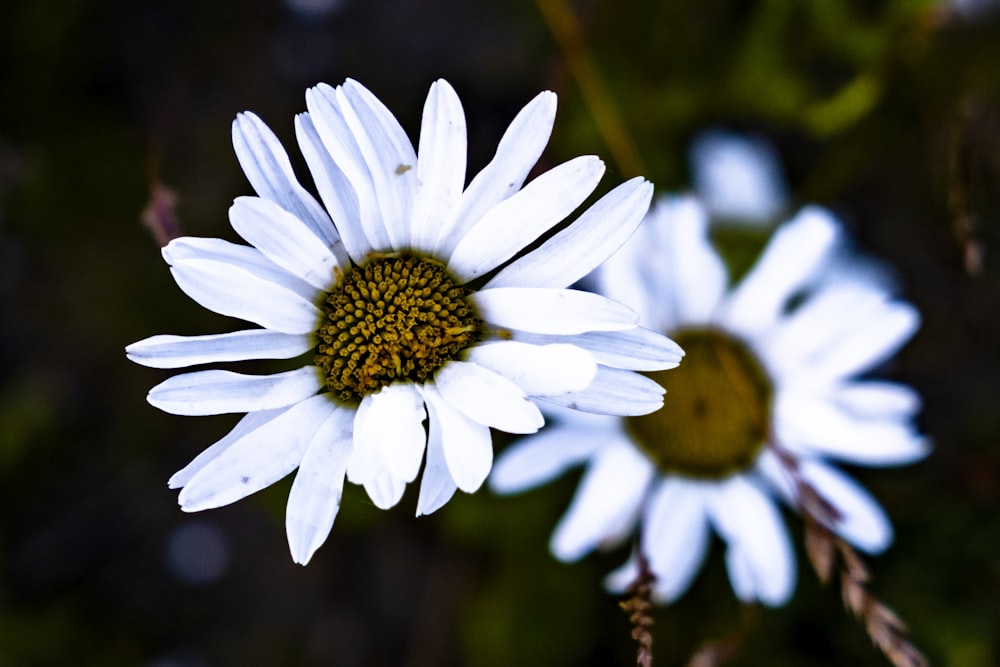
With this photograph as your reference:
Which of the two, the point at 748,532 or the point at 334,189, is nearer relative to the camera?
the point at 334,189

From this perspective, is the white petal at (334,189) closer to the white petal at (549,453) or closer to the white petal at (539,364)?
the white petal at (539,364)

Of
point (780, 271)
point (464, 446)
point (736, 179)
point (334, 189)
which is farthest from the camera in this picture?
point (736, 179)

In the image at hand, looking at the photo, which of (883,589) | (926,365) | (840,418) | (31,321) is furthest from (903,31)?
(31,321)

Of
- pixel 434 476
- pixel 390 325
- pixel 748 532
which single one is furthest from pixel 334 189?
pixel 748 532

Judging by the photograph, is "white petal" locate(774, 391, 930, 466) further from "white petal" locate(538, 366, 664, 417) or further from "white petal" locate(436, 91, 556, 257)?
"white petal" locate(436, 91, 556, 257)

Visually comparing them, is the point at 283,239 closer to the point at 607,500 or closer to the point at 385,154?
the point at 385,154

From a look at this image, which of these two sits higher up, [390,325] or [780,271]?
[390,325]

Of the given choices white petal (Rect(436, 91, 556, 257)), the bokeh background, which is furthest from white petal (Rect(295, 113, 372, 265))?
the bokeh background
